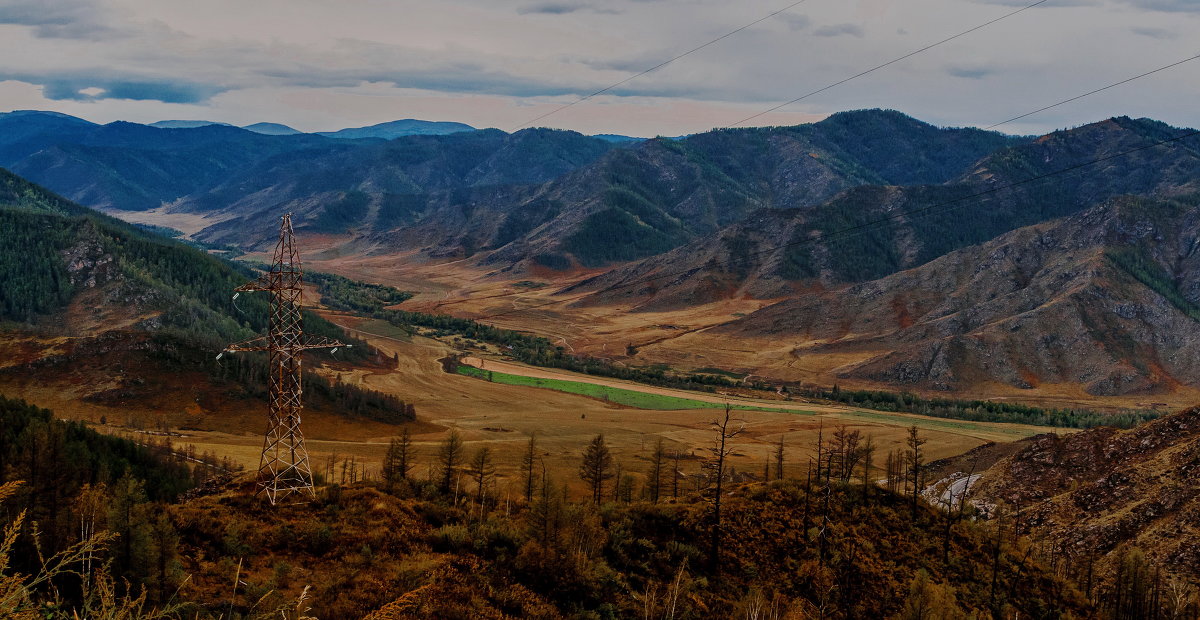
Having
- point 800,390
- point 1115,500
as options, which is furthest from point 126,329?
point 1115,500

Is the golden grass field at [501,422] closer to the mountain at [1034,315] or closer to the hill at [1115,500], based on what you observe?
the hill at [1115,500]

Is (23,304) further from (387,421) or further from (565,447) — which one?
(565,447)

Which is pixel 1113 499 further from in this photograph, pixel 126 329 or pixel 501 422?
pixel 126 329

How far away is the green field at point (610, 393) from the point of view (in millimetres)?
121675

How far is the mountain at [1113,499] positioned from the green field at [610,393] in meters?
52.4

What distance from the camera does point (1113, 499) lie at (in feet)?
186

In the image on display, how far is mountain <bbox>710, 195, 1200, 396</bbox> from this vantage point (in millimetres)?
141125

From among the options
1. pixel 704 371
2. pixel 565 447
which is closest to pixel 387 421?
pixel 565 447

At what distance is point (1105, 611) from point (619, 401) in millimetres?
84502

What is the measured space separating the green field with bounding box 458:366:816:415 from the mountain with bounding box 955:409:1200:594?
52426mm

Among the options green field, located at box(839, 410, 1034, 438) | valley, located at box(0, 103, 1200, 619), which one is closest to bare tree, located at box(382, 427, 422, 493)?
valley, located at box(0, 103, 1200, 619)

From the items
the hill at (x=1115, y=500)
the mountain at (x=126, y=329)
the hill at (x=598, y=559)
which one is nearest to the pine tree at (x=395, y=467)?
the hill at (x=598, y=559)

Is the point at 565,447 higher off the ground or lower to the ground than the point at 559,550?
lower

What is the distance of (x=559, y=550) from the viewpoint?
3017cm
